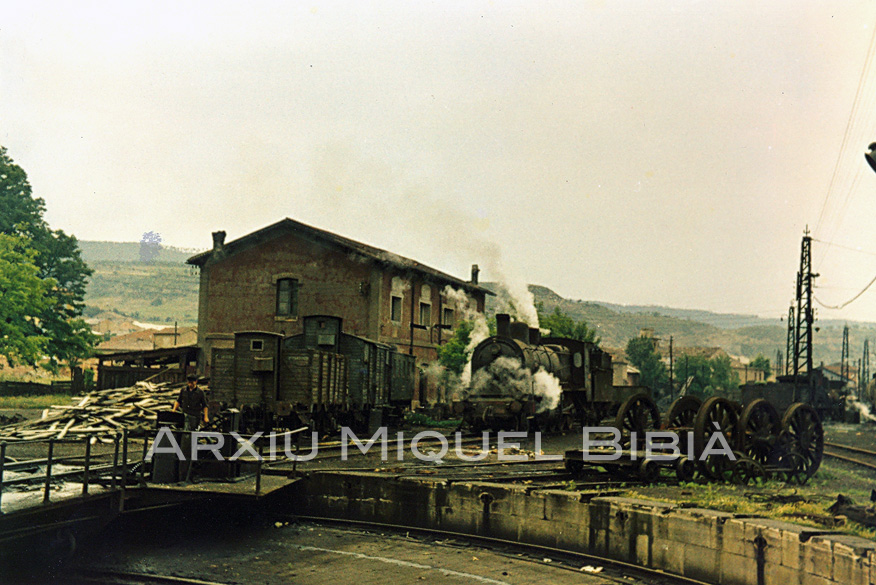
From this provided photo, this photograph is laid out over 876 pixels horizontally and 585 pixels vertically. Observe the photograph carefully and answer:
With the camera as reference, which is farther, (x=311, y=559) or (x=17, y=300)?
(x=17, y=300)

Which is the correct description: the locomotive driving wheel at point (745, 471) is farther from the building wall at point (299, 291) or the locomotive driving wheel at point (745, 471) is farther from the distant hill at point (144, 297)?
the distant hill at point (144, 297)

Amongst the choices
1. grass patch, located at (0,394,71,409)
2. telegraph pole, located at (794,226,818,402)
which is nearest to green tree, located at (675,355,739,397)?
telegraph pole, located at (794,226,818,402)

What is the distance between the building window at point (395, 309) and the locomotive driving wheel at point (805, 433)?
21.1m

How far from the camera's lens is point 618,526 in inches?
385

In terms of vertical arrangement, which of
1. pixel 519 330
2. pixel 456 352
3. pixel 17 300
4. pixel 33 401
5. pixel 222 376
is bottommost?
pixel 33 401

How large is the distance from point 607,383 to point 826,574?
22926 mm

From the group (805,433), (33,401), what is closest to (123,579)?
(805,433)

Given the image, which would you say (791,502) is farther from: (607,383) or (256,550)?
(607,383)

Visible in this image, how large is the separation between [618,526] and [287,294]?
26.0m

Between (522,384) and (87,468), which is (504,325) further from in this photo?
(87,468)

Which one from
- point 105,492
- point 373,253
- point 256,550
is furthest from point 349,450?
point 373,253

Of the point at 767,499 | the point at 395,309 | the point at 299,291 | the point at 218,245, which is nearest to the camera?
the point at 767,499

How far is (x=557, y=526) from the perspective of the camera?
34.3 feet

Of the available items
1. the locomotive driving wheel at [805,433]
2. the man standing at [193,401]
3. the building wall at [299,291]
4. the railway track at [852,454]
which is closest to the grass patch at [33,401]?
the building wall at [299,291]
